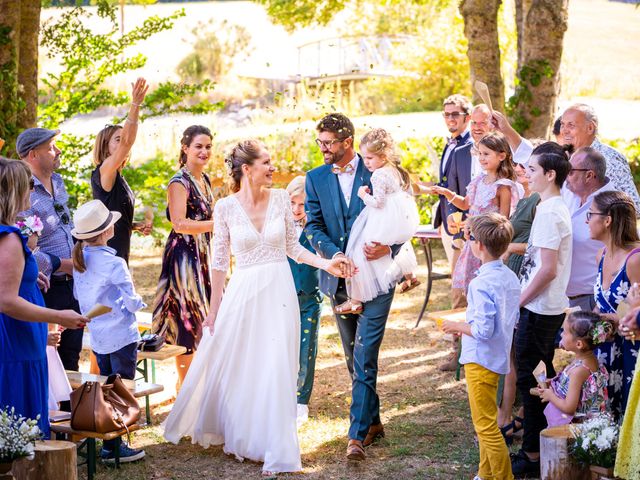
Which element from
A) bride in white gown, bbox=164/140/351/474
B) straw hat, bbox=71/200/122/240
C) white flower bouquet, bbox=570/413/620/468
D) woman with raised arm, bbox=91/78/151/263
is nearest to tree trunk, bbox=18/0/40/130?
woman with raised arm, bbox=91/78/151/263

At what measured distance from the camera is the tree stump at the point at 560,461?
4660mm

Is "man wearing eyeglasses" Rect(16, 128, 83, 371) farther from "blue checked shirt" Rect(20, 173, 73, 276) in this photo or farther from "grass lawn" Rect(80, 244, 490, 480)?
"grass lawn" Rect(80, 244, 490, 480)

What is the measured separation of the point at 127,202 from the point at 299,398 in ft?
6.37

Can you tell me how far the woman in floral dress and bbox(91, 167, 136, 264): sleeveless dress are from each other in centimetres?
36

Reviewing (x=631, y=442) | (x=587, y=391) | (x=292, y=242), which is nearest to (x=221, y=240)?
(x=292, y=242)

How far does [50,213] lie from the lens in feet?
19.4

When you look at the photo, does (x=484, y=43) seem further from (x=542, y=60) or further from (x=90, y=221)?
(x=90, y=221)

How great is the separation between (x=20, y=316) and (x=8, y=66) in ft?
16.1

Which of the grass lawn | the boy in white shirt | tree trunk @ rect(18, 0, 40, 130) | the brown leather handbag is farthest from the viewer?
tree trunk @ rect(18, 0, 40, 130)

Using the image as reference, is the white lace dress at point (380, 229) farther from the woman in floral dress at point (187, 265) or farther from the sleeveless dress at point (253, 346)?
the woman in floral dress at point (187, 265)

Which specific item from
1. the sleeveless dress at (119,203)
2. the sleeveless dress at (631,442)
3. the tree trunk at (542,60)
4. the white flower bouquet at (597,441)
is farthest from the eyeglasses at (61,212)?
the tree trunk at (542,60)

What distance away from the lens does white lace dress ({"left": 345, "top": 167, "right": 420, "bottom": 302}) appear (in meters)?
5.57

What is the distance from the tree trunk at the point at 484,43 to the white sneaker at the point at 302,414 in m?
5.62

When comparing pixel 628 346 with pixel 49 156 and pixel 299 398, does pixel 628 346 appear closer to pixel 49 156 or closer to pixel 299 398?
pixel 299 398
